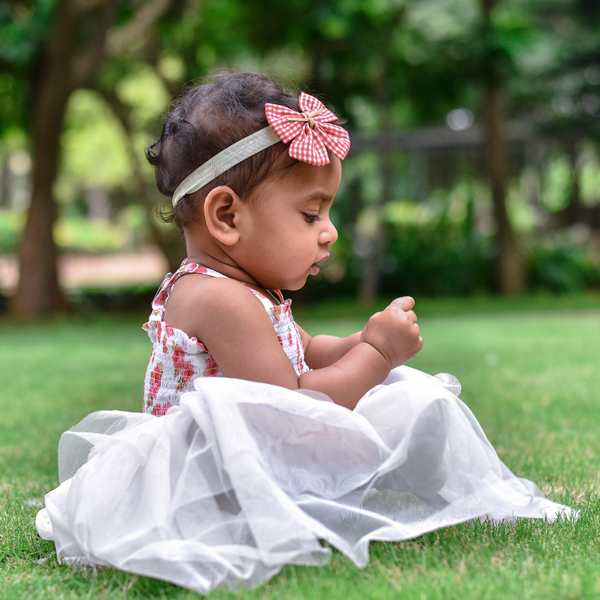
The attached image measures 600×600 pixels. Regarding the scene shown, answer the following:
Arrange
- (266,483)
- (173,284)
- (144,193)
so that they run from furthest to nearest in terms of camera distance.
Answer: (144,193), (173,284), (266,483)

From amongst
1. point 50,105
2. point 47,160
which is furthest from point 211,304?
point 47,160

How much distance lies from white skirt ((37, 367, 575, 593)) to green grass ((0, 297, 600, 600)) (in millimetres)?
65

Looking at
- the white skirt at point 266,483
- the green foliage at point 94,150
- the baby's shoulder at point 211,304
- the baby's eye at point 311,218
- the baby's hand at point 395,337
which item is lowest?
the white skirt at point 266,483

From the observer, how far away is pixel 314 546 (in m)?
1.58

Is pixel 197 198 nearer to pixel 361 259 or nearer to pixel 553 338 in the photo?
pixel 553 338

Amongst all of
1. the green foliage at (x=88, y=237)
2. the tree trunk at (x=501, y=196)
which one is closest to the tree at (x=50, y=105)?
the tree trunk at (x=501, y=196)

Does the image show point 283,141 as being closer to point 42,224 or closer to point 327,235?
point 327,235

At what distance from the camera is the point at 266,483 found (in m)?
1.64

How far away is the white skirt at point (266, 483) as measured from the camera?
5.24 feet

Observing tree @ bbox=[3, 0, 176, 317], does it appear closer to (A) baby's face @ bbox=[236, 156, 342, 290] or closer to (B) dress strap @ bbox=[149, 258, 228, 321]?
(B) dress strap @ bbox=[149, 258, 228, 321]

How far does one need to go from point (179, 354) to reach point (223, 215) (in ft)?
1.27

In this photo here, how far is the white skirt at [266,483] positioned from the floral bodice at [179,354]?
13 cm

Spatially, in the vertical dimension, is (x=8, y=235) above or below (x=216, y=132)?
below

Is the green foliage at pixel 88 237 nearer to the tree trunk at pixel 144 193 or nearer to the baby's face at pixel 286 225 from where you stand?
the tree trunk at pixel 144 193
